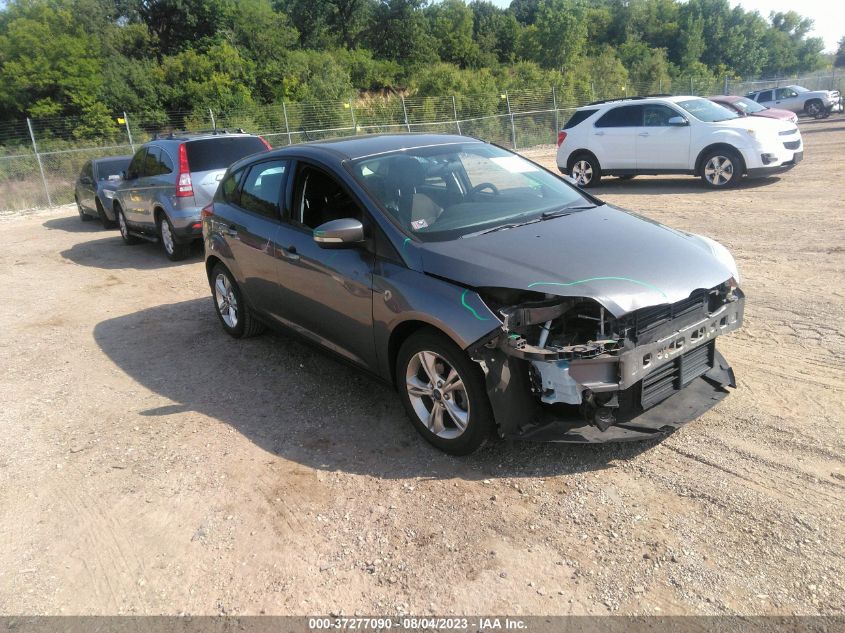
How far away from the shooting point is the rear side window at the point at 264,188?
512 cm

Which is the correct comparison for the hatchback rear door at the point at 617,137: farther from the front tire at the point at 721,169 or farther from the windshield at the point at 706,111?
the front tire at the point at 721,169

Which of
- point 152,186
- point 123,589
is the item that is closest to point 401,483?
point 123,589

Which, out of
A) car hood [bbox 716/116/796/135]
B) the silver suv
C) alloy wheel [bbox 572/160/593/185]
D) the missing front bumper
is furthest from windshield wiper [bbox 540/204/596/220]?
alloy wheel [bbox 572/160/593/185]

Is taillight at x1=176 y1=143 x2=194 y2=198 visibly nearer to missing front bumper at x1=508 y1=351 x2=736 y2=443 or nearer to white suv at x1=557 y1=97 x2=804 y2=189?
missing front bumper at x1=508 y1=351 x2=736 y2=443

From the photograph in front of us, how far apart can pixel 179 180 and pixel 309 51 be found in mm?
42343

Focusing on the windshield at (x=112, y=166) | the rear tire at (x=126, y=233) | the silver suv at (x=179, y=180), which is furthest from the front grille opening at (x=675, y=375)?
the windshield at (x=112, y=166)

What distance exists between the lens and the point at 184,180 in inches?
378

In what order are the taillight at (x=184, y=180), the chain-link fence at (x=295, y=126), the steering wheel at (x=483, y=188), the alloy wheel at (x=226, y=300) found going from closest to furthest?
the steering wheel at (x=483, y=188), the alloy wheel at (x=226, y=300), the taillight at (x=184, y=180), the chain-link fence at (x=295, y=126)

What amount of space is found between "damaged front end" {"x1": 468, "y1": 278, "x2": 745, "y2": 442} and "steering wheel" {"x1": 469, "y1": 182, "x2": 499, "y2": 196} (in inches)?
52.8

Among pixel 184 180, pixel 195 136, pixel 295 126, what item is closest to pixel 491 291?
pixel 184 180

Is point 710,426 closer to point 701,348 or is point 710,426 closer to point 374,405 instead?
point 701,348

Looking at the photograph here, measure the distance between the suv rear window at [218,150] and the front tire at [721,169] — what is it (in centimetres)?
805

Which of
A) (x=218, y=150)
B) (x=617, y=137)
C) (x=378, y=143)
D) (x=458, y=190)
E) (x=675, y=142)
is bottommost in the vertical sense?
(x=675, y=142)

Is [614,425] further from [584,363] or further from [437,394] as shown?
[437,394]
